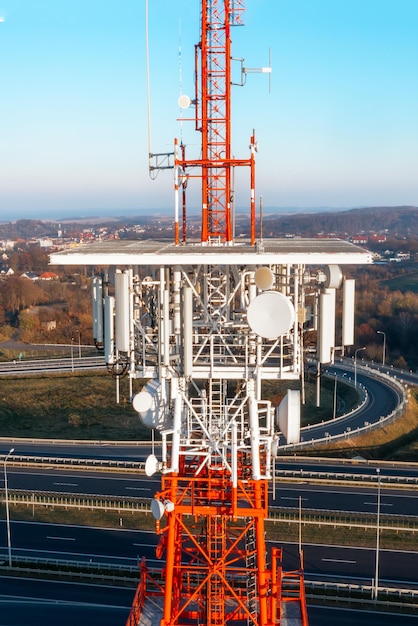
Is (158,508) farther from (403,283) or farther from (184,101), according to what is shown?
(403,283)

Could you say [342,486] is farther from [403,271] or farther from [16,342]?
[403,271]

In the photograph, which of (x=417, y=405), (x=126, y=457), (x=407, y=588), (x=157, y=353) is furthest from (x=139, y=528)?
(x=417, y=405)

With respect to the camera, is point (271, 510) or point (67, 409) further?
point (67, 409)

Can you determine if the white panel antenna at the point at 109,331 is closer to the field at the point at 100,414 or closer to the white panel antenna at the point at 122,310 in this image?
the white panel antenna at the point at 122,310

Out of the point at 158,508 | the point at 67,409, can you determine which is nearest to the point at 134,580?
the point at 158,508

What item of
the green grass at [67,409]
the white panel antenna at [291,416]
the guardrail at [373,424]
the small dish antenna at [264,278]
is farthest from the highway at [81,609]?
the green grass at [67,409]

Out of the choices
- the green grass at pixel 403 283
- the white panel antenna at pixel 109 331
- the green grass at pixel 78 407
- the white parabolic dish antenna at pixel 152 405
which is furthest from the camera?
the green grass at pixel 403 283

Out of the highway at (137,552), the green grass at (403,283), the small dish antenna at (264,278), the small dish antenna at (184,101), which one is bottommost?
the highway at (137,552)
